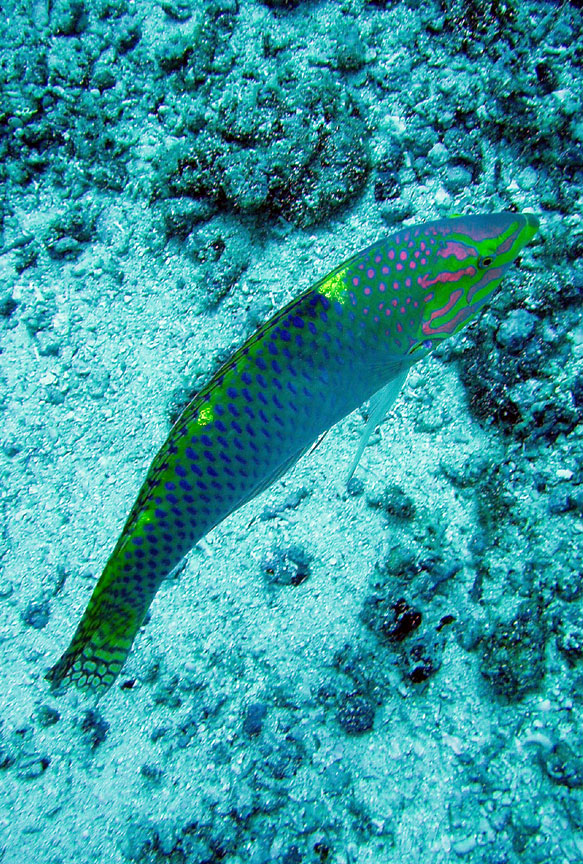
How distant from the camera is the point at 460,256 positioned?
204 cm

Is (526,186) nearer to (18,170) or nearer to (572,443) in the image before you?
(572,443)

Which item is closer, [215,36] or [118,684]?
[118,684]

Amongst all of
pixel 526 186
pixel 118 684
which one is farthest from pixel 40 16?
pixel 118 684

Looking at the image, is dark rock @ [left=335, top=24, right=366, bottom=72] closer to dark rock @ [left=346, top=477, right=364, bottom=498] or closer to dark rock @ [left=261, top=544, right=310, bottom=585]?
dark rock @ [left=346, top=477, right=364, bottom=498]

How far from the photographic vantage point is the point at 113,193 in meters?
3.65

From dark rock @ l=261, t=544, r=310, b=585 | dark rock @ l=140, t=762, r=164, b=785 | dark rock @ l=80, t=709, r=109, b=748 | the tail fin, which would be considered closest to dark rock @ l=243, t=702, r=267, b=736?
dark rock @ l=140, t=762, r=164, b=785

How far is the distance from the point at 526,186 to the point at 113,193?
9.21ft

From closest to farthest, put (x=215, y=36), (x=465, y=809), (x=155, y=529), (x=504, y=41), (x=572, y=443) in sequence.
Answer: (x=155, y=529) < (x=465, y=809) < (x=572, y=443) < (x=504, y=41) < (x=215, y=36)

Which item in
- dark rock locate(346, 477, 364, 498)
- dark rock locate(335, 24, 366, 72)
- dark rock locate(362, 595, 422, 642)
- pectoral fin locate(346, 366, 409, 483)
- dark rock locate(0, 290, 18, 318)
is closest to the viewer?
pectoral fin locate(346, 366, 409, 483)

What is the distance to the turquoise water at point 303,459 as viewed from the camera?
2.50 m

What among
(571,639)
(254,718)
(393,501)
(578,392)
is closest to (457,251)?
(578,392)

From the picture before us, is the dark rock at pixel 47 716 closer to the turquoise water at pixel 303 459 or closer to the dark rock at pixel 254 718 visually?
the turquoise water at pixel 303 459

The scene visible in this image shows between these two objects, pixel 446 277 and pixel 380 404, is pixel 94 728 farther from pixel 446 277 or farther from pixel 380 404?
pixel 446 277

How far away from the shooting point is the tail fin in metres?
2.02
